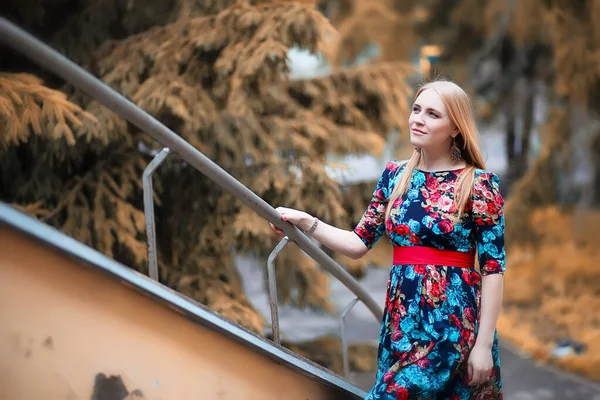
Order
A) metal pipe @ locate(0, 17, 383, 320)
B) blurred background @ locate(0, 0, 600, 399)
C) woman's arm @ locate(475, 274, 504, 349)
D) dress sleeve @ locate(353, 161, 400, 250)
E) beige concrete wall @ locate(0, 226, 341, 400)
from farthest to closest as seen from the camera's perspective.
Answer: blurred background @ locate(0, 0, 600, 399) < dress sleeve @ locate(353, 161, 400, 250) < woman's arm @ locate(475, 274, 504, 349) < beige concrete wall @ locate(0, 226, 341, 400) < metal pipe @ locate(0, 17, 383, 320)

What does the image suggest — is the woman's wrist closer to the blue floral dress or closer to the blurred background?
the blue floral dress

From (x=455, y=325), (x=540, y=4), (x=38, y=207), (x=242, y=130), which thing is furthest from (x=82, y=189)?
(x=540, y=4)

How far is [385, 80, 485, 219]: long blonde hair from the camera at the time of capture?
217 cm

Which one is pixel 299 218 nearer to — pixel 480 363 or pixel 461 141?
pixel 461 141

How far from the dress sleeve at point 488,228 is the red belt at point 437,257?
0.19 ft

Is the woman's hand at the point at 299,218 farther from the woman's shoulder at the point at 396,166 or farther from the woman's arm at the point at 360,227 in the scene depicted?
the woman's shoulder at the point at 396,166

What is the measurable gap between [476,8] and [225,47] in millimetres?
4565

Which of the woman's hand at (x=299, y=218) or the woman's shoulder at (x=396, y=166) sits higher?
the woman's shoulder at (x=396, y=166)

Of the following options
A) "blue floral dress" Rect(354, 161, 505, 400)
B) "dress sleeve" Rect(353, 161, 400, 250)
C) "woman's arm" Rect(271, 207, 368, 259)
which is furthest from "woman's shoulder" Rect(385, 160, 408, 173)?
"woman's arm" Rect(271, 207, 368, 259)

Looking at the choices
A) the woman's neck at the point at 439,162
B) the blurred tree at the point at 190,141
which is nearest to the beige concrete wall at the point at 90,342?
the woman's neck at the point at 439,162

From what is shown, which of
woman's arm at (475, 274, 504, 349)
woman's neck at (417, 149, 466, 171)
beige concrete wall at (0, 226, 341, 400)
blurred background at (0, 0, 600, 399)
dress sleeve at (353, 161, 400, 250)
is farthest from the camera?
blurred background at (0, 0, 600, 399)

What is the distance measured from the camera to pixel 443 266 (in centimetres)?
218

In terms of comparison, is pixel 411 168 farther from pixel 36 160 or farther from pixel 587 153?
pixel 587 153

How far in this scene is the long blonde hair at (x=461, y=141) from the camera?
85.3 inches
